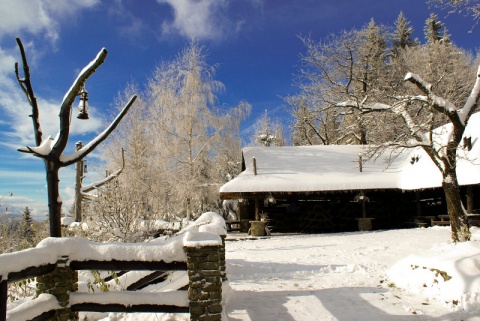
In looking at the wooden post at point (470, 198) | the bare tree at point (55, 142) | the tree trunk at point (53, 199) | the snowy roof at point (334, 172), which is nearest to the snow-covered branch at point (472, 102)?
the snowy roof at point (334, 172)

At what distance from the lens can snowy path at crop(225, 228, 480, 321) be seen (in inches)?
202

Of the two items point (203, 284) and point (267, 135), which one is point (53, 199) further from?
point (267, 135)

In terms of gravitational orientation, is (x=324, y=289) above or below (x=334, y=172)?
below

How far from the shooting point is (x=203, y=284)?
3844mm

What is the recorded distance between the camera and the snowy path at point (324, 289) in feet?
16.8

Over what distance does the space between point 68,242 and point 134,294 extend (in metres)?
1.01

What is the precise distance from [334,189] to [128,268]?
1479cm

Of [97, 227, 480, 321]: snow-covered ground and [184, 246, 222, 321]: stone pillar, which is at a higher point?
[184, 246, 222, 321]: stone pillar

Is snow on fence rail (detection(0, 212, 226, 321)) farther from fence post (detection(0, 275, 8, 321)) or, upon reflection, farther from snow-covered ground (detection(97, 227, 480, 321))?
snow-covered ground (detection(97, 227, 480, 321))

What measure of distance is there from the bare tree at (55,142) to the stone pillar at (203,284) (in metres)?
2.34

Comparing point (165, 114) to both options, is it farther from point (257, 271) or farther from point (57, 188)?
point (57, 188)

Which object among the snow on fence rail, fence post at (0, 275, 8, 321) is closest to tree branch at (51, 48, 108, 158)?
the snow on fence rail

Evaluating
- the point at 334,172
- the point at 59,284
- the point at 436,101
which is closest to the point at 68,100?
the point at 59,284

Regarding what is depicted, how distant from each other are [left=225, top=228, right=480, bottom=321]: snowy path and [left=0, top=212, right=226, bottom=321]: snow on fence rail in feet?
→ 4.94
